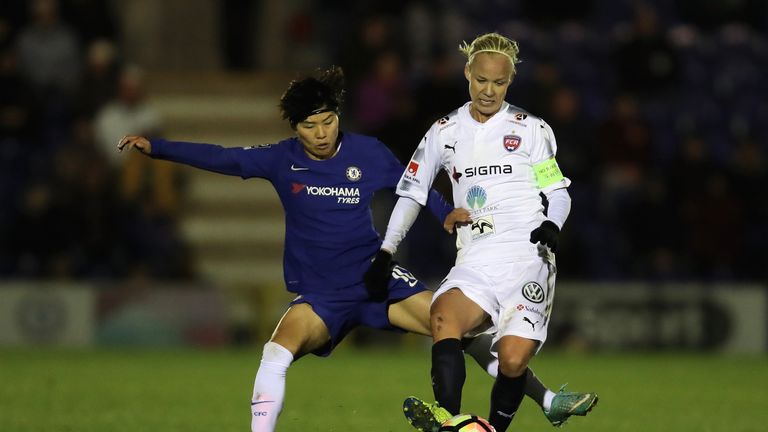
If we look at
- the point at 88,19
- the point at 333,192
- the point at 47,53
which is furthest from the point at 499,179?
the point at 88,19

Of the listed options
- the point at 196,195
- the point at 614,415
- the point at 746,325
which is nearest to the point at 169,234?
the point at 196,195

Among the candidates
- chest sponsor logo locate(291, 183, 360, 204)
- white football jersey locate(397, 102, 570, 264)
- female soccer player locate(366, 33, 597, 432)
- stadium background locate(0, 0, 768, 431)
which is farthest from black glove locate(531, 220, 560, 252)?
stadium background locate(0, 0, 768, 431)

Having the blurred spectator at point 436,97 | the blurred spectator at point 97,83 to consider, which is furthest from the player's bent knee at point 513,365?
the blurred spectator at point 97,83

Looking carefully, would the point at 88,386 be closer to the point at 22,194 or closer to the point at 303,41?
the point at 22,194

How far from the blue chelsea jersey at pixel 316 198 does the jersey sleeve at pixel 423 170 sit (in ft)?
0.55

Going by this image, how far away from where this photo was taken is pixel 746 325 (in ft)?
51.3

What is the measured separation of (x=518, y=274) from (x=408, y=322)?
2.30 feet

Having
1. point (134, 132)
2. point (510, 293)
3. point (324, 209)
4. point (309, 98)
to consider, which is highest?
point (134, 132)

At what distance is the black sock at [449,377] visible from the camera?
21.0 feet

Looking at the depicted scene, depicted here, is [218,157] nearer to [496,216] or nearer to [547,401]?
[496,216]

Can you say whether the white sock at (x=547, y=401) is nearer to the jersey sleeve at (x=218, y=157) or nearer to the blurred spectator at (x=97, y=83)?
the jersey sleeve at (x=218, y=157)

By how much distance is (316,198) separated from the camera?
7.00 meters

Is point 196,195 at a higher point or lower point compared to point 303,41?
lower

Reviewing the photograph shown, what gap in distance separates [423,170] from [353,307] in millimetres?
747
